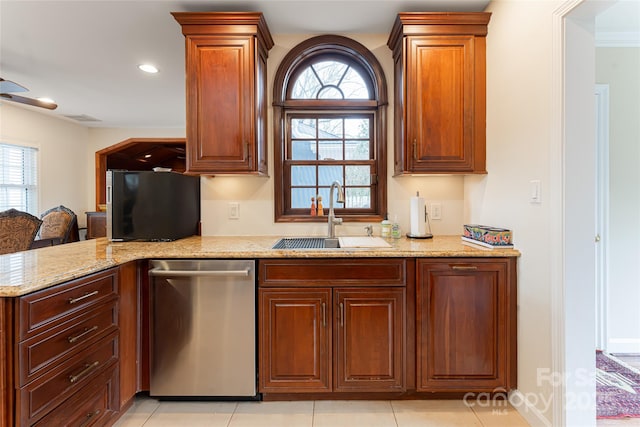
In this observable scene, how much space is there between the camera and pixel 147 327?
1.74 metres

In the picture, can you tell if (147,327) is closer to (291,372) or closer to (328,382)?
(291,372)

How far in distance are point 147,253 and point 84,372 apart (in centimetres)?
60

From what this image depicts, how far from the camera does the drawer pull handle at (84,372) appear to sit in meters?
1.26

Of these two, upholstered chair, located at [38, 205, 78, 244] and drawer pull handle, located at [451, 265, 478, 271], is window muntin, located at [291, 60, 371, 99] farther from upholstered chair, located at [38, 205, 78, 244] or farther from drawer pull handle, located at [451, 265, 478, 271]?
upholstered chair, located at [38, 205, 78, 244]

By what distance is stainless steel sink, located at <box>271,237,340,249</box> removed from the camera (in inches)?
78.1

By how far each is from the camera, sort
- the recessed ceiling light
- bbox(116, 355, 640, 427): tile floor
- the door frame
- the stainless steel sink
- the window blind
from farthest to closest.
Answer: the window blind → the recessed ceiling light → the door frame → the stainless steel sink → bbox(116, 355, 640, 427): tile floor

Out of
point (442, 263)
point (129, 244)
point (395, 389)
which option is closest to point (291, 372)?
point (395, 389)

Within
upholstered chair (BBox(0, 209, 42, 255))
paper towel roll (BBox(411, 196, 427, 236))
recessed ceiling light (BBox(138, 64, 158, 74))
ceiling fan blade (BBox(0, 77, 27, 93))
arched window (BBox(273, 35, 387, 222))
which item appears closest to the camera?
paper towel roll (BBox(411, 196, 427, 236))

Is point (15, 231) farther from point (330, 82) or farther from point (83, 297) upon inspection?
point (330, 82)

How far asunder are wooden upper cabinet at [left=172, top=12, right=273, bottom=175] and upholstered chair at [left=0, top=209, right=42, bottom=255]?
2169 millimetres

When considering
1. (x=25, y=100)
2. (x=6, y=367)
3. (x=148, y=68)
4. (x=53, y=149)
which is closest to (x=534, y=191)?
(x=6, y=367)

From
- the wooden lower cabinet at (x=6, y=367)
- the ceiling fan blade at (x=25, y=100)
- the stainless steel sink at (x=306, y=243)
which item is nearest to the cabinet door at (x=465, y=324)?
the stainless steel sink at (x=306, y=243)

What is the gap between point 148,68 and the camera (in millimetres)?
3012

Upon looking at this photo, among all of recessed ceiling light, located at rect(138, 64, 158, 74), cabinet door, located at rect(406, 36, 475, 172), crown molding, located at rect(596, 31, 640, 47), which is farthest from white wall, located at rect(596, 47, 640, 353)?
recessed ceiling light, located at rect(138, 64, 158, 74)
